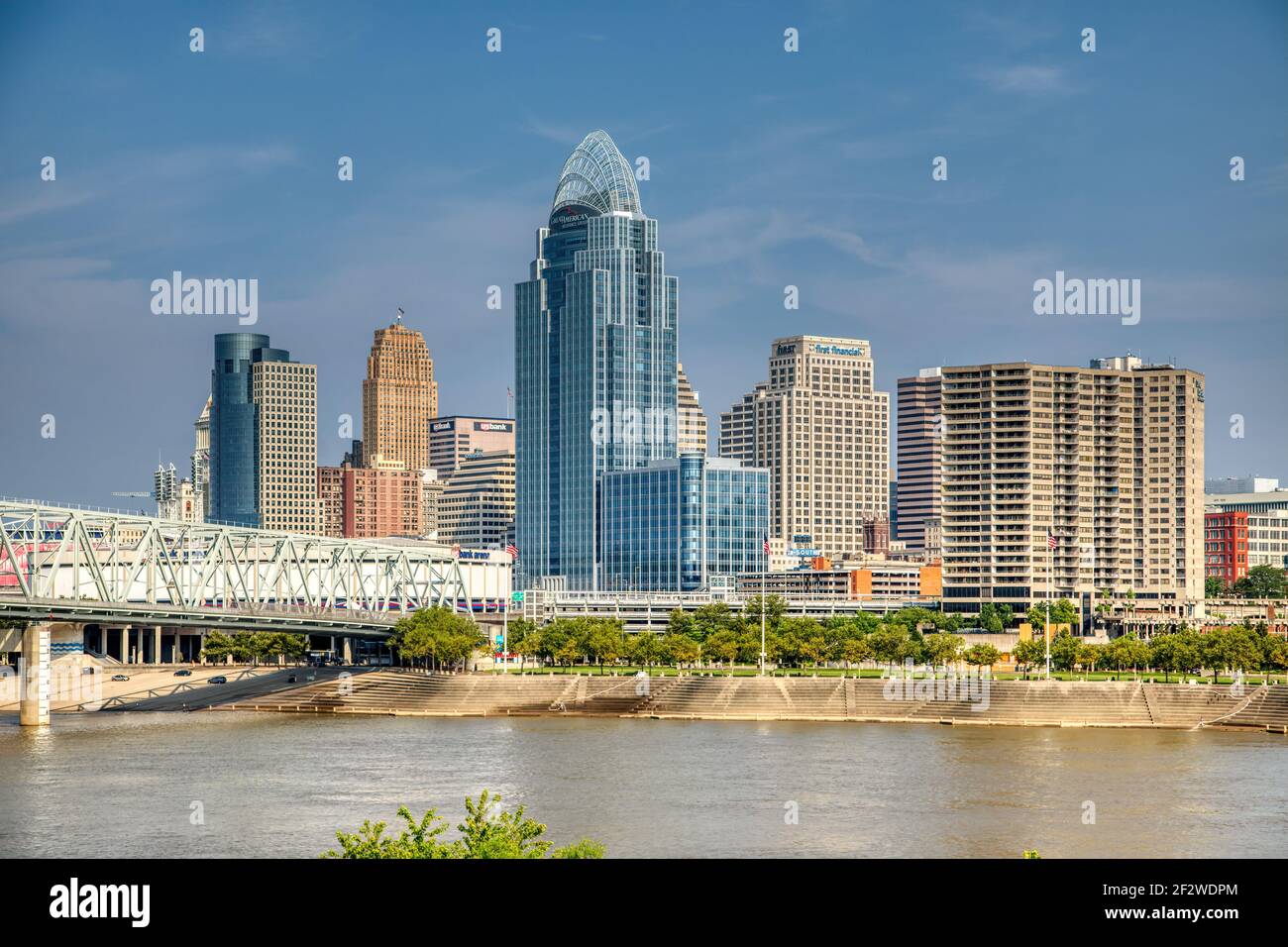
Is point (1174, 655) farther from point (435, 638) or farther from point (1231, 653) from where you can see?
point (435, 638)

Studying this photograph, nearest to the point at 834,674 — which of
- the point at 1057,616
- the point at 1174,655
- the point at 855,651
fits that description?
the point at 855,651

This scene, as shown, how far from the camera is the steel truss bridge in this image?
124188 millimetres

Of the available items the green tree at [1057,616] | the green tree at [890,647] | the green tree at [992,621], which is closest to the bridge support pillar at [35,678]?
the green tree at [890,647]

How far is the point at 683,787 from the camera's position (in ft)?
258

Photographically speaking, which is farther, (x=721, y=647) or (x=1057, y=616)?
(x=1057, y=616)

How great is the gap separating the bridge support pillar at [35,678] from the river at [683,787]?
2161 millimetres

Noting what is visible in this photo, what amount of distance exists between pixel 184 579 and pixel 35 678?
69204 millimetres

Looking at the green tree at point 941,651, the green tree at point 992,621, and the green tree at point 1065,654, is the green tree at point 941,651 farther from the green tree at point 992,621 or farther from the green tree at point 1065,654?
the green tree at point 992,621

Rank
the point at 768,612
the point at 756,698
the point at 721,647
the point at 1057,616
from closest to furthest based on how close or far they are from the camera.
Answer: the point at 756,698 < the point at 721,647 < the point at 768,612 < the point at 1057,616

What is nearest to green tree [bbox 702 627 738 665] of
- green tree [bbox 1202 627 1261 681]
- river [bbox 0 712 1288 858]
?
river [bbox 0 712 1288 858]

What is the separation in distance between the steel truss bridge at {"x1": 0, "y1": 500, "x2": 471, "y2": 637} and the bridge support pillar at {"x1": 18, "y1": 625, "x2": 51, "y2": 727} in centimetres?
191

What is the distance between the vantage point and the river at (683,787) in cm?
6262

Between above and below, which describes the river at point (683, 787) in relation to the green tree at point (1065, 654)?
below

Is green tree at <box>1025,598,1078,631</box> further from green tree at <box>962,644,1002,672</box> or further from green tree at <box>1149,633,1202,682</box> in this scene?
green tree at <box>1149,633,1202,682</box>
